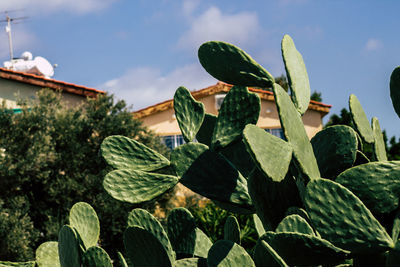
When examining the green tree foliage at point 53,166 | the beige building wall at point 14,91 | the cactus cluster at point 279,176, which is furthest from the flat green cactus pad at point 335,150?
the beige building wall at point 14,91

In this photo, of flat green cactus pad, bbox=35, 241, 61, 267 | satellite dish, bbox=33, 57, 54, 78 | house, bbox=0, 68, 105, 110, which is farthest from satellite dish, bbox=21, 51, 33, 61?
flat green cactus pad, bbox=35, 241, 61, 267

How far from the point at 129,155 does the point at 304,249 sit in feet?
2.19

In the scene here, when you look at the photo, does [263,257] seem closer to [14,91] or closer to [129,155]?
[129,155]

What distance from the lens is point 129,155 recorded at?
1.43 meters

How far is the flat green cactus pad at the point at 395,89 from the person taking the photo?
111cm

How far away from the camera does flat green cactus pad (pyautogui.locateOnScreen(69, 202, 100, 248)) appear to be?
4.38ft

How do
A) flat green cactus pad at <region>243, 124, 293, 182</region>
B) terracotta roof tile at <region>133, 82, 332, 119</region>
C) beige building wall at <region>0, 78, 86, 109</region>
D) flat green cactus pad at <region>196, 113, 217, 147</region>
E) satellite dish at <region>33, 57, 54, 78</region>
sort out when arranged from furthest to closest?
terracotta roof tile at <region>133, 82, 332, 119</region>
satellite dish at <region>33, 57, 54, 78</region>
beige building wall at <region>0, 78, 86, 109</region>
flat green cactus pad at <region>196, 113, 217, 147</region>
flat green cactus pad at <region>243, 124, 293, 182</region>

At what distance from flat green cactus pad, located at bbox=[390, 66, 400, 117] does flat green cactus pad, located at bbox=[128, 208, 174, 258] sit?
1.97 ft

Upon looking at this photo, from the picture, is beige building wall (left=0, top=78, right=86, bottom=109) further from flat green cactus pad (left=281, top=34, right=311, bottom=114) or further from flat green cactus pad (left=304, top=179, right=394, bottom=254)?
flat green cactus pad (left=304, top=179, right=394, bottom=254)

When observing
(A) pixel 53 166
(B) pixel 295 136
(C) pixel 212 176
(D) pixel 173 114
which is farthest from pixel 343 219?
(D) pixel 173 114

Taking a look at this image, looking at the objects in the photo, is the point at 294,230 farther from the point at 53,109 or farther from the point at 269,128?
the point at 269,128

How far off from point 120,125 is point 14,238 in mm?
4061

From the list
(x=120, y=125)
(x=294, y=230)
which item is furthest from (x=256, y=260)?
(x=120, y=125)

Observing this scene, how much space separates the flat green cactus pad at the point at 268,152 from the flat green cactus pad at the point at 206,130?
53 centimetres
